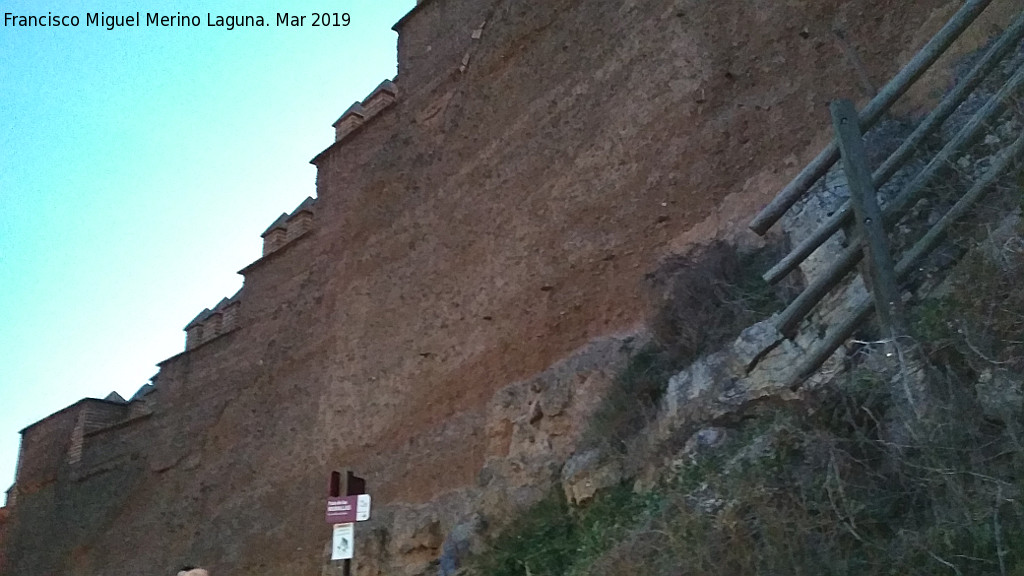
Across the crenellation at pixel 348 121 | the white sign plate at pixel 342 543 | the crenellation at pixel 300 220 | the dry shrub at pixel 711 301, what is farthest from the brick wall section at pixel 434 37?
the white sign plate at pixel 342 543

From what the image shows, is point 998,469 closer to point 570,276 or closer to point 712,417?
point 712,417

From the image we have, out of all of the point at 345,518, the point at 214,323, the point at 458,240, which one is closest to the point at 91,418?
the point at 214,323

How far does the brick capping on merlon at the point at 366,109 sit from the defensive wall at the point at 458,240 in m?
0.04

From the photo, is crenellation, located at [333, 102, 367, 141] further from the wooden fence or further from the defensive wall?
the wooden fence

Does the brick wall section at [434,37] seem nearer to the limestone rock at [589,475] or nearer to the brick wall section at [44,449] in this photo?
the limestone rock at [589,475]

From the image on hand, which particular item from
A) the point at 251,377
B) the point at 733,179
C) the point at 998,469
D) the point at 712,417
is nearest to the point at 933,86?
the point at 733,179

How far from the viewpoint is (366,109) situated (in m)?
13.3

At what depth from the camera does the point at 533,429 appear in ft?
26.4

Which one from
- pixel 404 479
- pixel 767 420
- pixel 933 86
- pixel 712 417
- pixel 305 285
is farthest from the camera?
pixel 305 285

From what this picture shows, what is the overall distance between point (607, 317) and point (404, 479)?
308cm

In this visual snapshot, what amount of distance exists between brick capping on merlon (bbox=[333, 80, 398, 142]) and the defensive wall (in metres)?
0.04

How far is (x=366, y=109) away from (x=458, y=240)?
3836 millimetres

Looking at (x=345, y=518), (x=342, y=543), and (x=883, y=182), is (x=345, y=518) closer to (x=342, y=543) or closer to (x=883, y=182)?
(x=342, y=543)

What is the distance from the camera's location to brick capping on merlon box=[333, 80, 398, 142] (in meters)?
13.1
